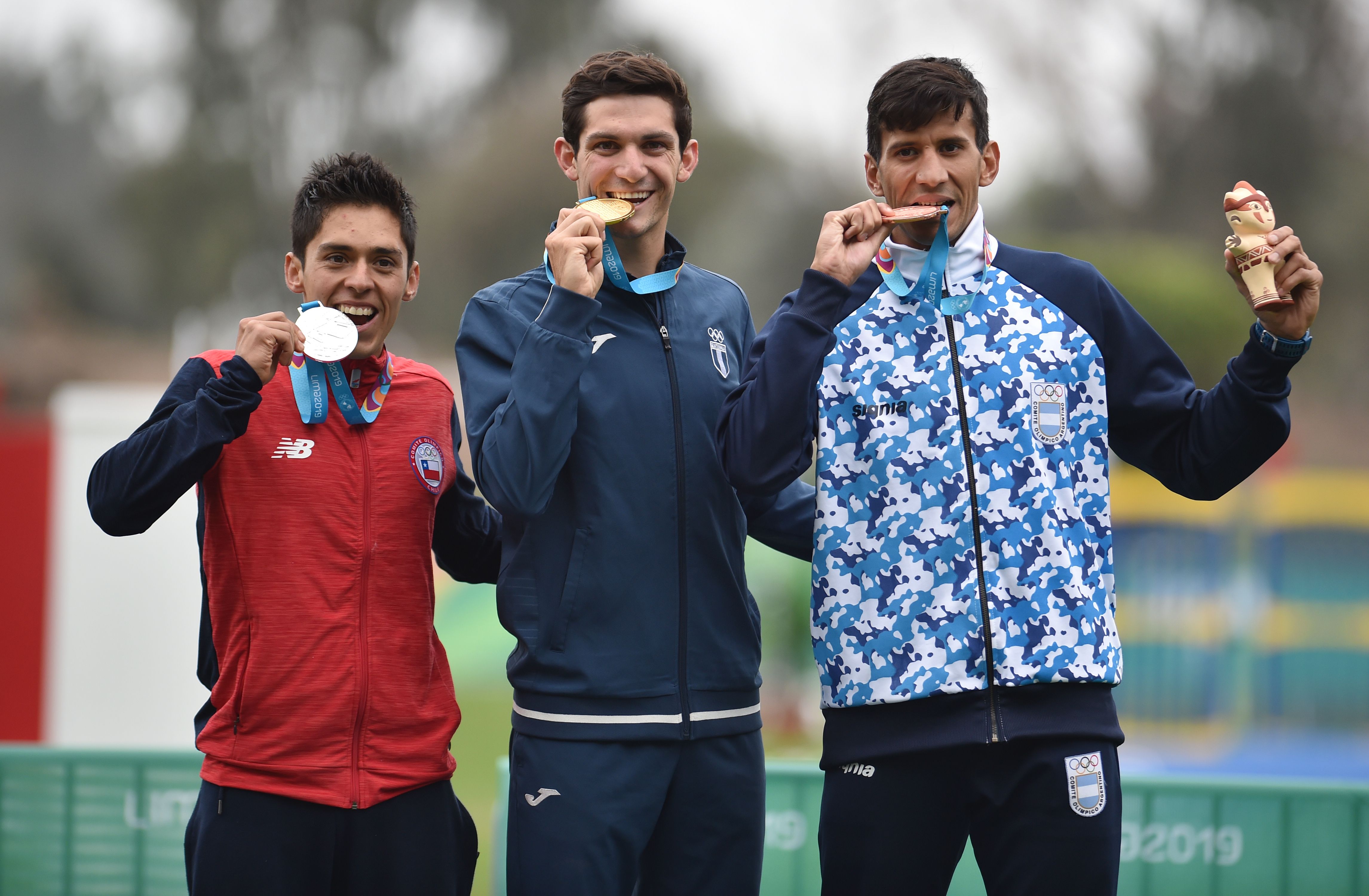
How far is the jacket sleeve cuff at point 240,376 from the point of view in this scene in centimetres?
298

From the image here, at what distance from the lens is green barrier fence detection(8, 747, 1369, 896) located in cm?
441

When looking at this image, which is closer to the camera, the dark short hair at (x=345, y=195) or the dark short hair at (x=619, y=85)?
the dark short hair at (x=619, y=85)

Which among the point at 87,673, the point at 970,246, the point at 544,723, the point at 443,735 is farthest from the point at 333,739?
the point at 87,673

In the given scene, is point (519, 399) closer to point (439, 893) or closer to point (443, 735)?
point (443, 735)

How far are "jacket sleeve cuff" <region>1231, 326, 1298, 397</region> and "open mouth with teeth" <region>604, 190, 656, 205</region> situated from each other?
1359mm

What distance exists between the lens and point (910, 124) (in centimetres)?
297

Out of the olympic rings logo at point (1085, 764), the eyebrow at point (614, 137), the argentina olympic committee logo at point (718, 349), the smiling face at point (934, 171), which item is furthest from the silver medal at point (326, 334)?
the olympic rings logo at point (1085, 764)

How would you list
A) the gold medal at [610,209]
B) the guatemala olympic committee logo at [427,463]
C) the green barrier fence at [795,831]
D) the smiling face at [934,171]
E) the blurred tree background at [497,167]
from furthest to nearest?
the blurred tree background at [497,167] < the green barrier fence at [795,831] < the guatemala olympic committee logo at [427,463] < the gold medal at [610,209] < the smiling face at [934,171]

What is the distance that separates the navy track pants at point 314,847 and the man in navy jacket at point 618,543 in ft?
0.76

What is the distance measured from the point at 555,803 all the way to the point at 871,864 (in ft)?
2.26

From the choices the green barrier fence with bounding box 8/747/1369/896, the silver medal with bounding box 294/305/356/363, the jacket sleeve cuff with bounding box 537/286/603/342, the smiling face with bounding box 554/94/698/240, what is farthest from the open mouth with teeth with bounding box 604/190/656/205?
the green barrier fence with bounding box 8/747/1369/896

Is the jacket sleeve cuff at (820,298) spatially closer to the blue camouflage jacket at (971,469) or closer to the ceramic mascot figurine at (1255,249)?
the blue camouflage jacket at (971,469)

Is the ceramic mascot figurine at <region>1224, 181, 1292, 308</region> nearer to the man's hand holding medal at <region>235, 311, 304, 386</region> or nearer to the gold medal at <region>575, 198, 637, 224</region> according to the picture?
the gold medal at <region>575, 198, 637, 224</region>

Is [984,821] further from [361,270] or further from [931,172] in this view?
[361,270]
